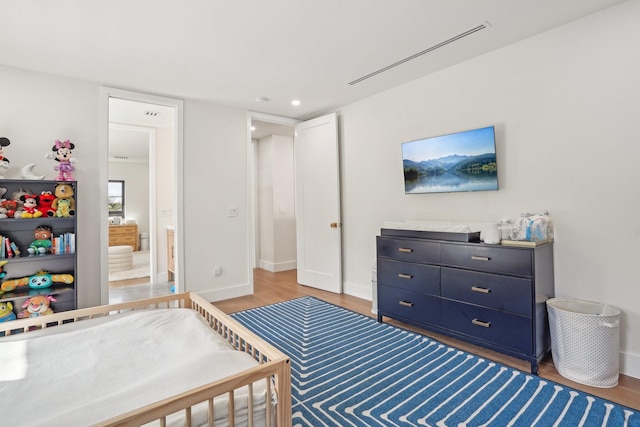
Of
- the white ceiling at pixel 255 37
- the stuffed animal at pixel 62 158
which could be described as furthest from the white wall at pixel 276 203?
the stuffed animal at pixel 62 158

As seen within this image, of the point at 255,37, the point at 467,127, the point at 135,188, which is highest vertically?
the point at 255,37

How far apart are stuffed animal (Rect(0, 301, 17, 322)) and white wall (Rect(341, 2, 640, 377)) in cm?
386

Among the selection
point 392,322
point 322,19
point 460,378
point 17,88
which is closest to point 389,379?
point 460,378

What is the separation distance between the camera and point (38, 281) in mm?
2875

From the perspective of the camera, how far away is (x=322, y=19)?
228 centimetres

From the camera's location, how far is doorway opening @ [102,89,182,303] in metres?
3.77

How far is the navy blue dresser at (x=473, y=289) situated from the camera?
7.24ft

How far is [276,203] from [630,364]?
4.88 metres

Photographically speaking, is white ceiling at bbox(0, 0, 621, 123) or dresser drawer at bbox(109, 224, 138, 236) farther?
dresser drawer at bbox(109, 224, 138, 236)

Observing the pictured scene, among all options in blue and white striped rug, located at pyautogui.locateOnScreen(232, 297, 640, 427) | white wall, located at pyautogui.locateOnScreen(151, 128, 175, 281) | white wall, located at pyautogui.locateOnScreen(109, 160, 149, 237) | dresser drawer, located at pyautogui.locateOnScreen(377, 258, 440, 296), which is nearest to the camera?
blue and white striped rug, located at pyautogui.locateOnScreen(232, 297, 640, 427)

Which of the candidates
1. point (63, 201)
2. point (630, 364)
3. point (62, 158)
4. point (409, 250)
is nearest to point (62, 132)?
point (62, 158)

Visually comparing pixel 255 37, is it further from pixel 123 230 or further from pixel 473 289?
pixel 123 230

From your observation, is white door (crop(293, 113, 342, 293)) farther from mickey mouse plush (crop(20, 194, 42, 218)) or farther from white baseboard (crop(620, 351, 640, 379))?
mickey mouse plush (crop(20, 194, 42, 218))

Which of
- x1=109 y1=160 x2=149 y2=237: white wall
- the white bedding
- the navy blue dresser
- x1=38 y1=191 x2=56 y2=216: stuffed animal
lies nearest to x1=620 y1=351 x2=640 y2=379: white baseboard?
the navy blue dresser
